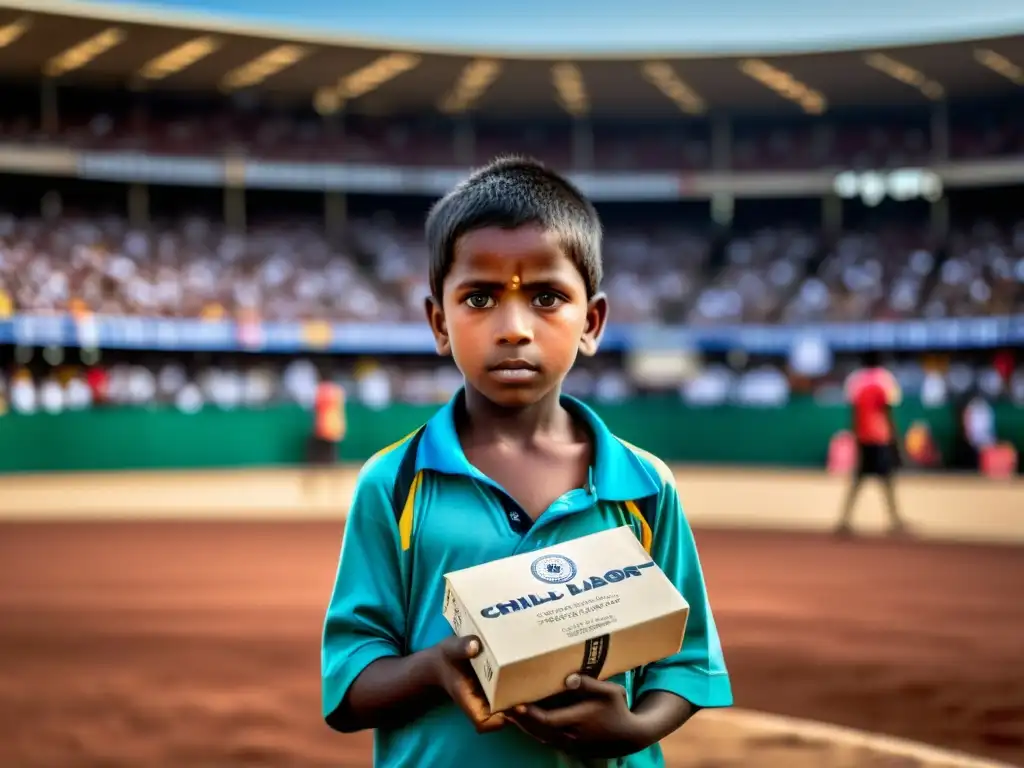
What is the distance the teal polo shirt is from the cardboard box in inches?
3.8

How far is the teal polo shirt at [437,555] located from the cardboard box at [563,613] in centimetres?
10

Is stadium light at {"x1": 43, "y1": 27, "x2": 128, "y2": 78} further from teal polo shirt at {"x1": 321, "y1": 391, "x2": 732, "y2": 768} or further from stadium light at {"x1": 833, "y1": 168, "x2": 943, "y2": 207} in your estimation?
teal polo shirt at {"x1": 321, "y1": 391, "x2": 732, "y2": 768}

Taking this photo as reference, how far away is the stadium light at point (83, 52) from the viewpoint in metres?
22.3

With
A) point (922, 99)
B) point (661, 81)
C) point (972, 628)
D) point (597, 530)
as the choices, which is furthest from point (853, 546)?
point (922, 99)

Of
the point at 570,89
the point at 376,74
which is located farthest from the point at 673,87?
the point at 376,74

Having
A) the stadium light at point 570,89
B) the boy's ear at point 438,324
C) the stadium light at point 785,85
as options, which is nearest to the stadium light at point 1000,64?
the stadium light at point 785,85

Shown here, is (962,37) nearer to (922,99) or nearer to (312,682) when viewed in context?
(922,99)

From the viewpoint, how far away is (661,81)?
2577 cm

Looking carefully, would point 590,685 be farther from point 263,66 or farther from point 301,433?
point 263,66

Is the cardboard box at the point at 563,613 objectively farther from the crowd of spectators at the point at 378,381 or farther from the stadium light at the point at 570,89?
the stadium light at the point at 570,89

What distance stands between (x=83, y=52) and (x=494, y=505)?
24503 millimetres

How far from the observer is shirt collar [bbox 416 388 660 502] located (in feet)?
5.66

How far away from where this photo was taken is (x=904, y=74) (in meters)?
25.0

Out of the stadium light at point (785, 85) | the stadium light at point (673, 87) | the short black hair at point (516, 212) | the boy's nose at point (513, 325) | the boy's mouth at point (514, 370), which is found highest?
the stadium light at point (673, 87)
